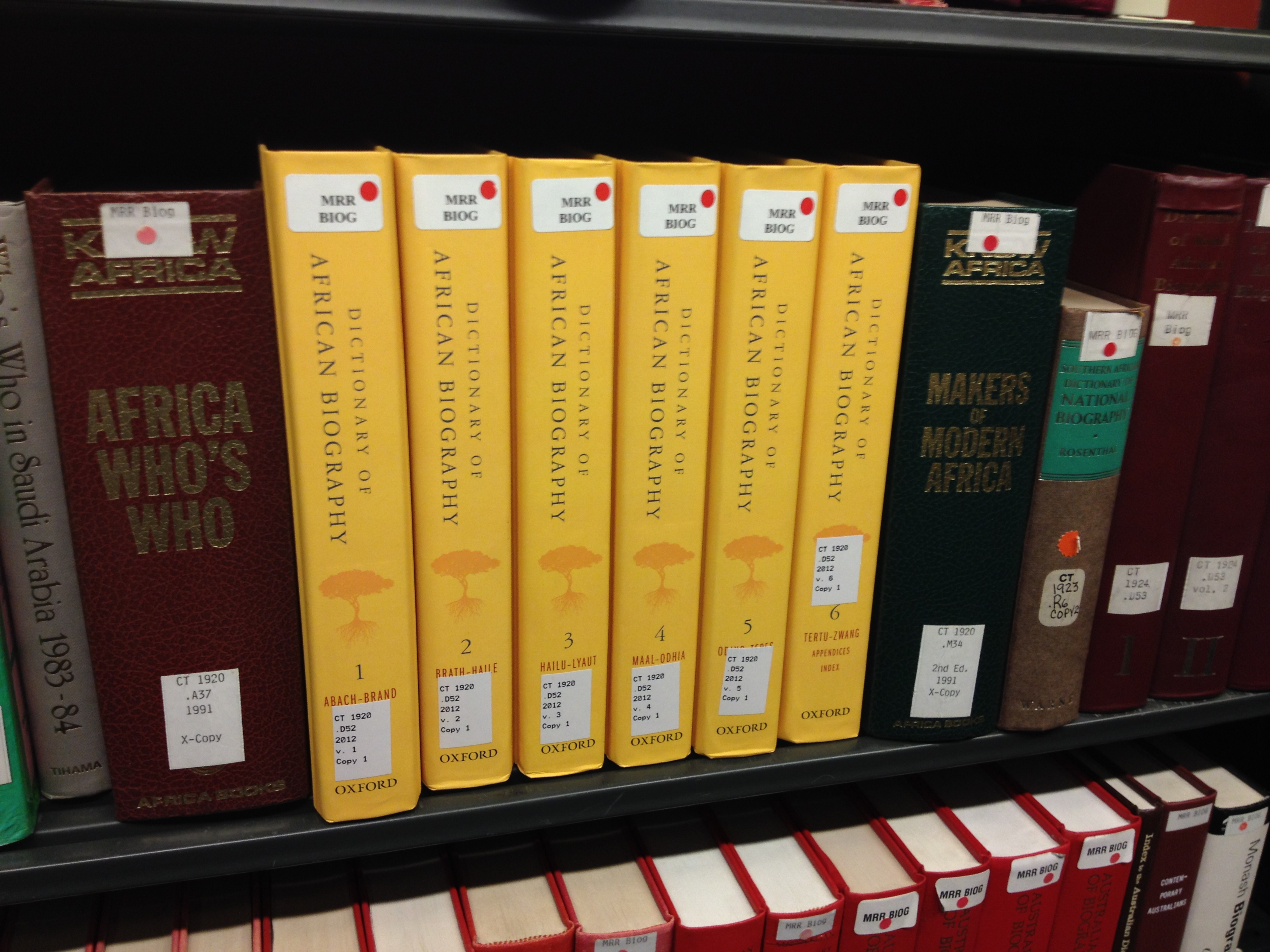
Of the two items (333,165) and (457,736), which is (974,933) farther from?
(333,165)

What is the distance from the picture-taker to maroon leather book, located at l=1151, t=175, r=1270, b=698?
73 centimetres

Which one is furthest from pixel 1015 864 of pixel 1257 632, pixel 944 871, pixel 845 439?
pixel 845 439

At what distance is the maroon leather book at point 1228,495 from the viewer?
2.38 ft

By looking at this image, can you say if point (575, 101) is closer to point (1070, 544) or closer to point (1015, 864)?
point (1070, 544)

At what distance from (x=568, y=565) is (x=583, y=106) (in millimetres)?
509

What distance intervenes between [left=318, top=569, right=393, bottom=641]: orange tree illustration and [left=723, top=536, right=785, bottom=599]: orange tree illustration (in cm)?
24

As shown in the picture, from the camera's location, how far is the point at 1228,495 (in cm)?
77

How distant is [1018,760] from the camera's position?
924 mm

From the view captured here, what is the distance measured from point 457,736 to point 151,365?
0.32 meters

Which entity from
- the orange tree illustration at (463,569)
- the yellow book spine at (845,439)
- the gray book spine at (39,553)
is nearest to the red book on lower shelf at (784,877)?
the yellow book spine at (845,439)

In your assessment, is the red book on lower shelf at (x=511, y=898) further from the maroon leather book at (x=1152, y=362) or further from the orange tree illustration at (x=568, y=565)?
the maroon leather book at (x=1152, y=362)

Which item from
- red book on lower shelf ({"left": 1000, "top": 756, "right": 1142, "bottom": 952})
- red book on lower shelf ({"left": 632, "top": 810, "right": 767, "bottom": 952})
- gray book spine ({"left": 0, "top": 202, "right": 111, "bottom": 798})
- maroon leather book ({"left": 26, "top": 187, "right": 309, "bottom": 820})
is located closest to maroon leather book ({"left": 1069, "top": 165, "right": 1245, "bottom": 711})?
red book on lower shelf ({"left": 1000, "top": 756, "right": 1142, "bottom": 952})

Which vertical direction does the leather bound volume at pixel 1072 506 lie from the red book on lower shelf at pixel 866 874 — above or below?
above

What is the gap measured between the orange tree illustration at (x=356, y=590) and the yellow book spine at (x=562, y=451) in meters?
0.10
